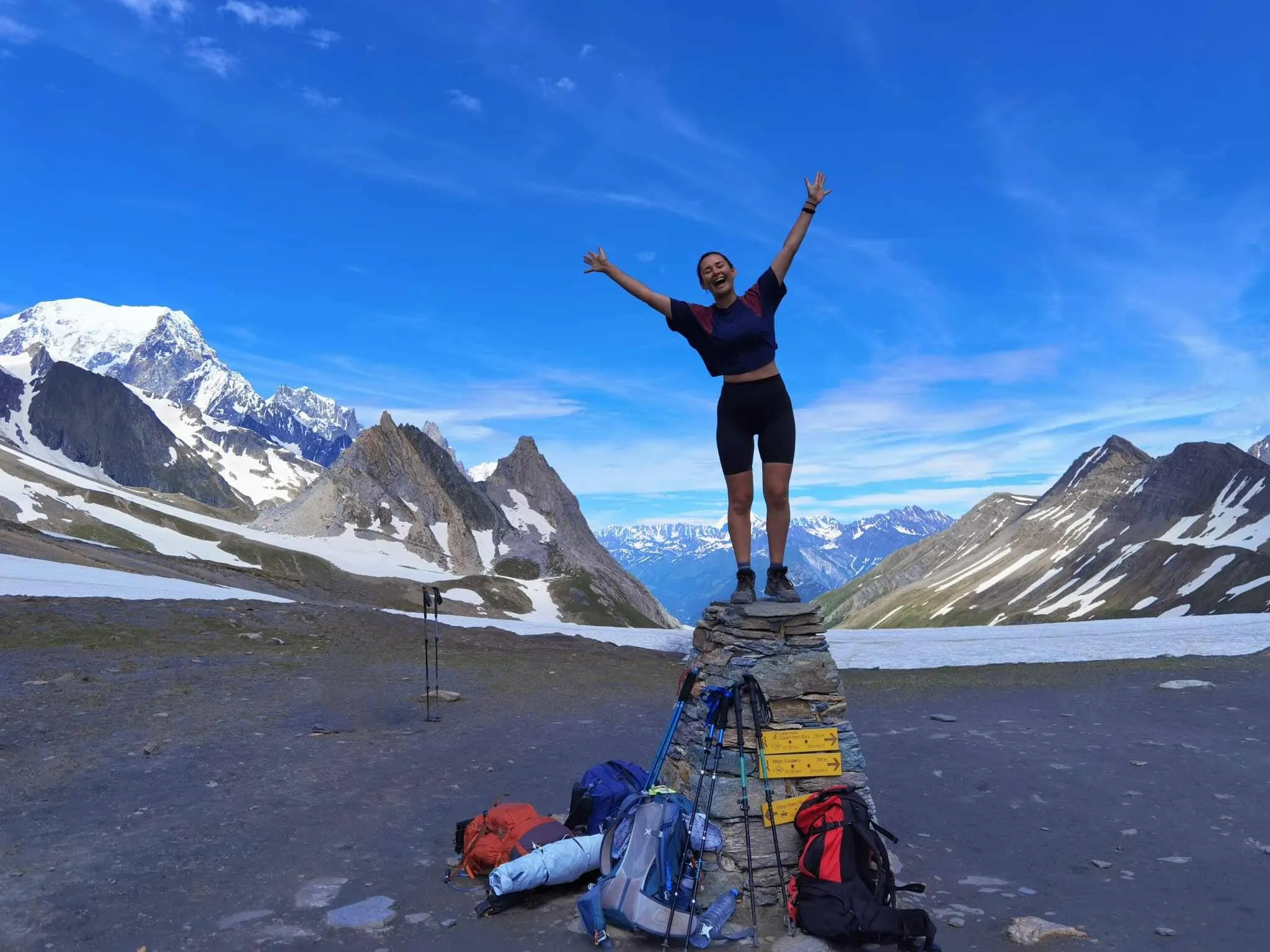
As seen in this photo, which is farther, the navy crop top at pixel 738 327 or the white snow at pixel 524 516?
the white snow at pixel 524 516

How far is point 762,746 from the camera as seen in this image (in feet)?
23.7

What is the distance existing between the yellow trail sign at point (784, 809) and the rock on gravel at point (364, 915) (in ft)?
11.4

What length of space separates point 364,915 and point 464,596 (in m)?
93.2

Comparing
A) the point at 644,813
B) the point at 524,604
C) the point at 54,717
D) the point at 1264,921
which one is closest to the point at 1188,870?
the point at 1264,921

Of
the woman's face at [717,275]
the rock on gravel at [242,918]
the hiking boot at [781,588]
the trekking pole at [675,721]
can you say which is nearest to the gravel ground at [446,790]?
the rock on gravel at [242,918]

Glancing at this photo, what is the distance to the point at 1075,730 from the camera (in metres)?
14.2

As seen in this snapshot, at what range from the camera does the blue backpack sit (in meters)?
8.20

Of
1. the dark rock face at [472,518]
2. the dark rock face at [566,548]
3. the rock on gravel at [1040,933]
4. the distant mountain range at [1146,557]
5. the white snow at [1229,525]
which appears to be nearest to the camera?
the rock on gravel at [1040,933]

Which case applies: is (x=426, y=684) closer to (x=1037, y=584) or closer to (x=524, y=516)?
(x=524, y=516)

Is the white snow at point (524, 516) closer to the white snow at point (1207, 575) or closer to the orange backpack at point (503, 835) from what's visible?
the white snow at point (1207, 575)

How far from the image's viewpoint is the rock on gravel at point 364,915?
6.77 metres

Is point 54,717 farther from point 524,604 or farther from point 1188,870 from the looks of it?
point 524,604

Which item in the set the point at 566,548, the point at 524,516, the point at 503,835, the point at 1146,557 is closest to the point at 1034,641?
the point at 503,835

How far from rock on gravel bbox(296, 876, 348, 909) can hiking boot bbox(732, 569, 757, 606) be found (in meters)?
4.76
